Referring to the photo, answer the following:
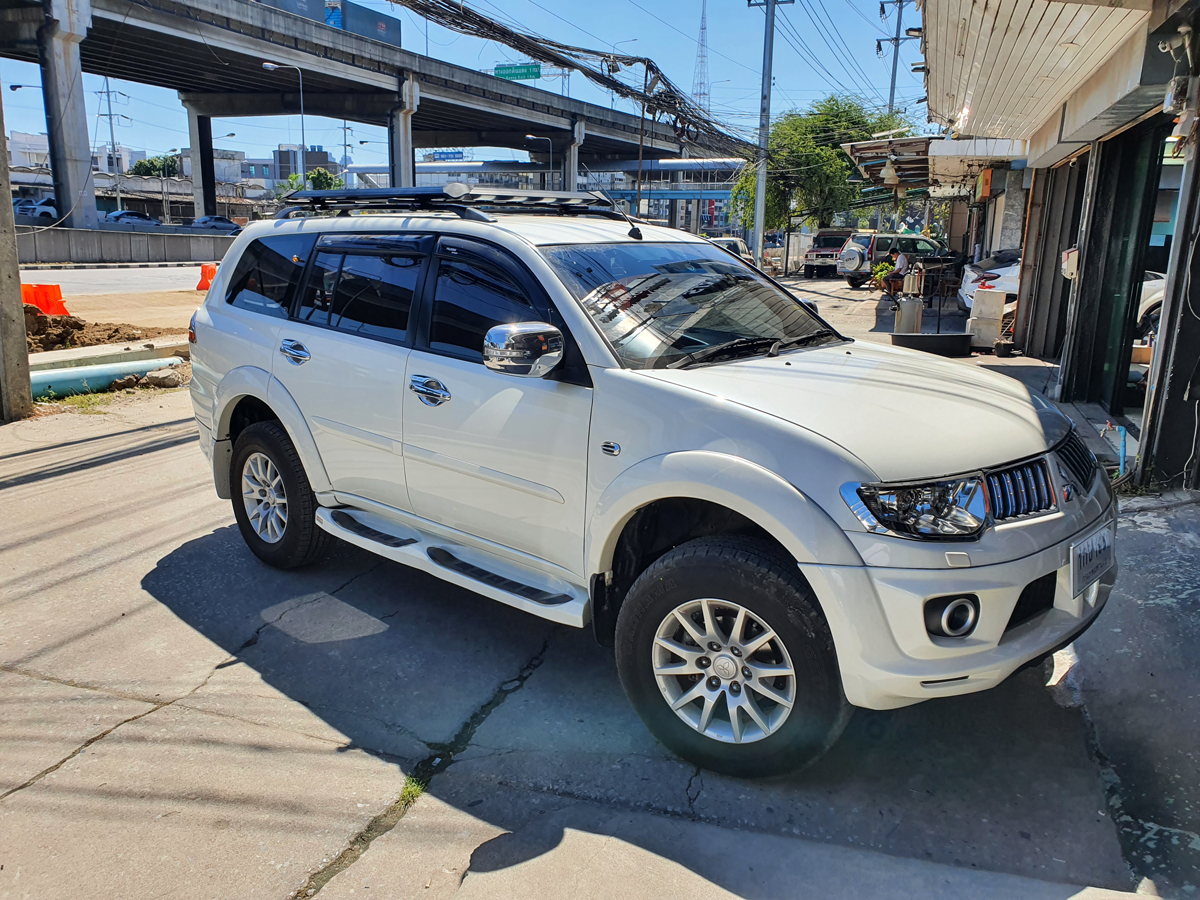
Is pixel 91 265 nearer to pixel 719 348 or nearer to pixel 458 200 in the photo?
pixel 458 200

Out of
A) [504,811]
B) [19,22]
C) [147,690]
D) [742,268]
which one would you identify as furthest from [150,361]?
[19,22]

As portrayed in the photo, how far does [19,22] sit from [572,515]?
43171 mm

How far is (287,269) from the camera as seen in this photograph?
4.78 metres

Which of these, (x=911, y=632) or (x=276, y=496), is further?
(x=276, y=496)

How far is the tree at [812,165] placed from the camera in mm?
48656

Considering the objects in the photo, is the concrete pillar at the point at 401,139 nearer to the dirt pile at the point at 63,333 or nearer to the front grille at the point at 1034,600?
the dirt pile at the point at 63,333

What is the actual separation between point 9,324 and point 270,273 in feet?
15.1

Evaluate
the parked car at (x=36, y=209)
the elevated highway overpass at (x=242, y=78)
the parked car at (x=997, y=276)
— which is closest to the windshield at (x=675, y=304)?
the parked car at (x=997, y=276)

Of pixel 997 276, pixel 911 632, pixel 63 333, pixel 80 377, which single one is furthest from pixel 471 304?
pixel 997 276

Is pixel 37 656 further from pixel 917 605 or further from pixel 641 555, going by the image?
pixel 917 605

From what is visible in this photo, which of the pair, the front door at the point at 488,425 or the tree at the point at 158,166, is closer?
the front door at the point at 488,425

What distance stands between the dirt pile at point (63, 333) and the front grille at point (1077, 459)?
1123 centimetres

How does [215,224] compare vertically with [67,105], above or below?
below

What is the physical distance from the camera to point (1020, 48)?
765 centimetres
